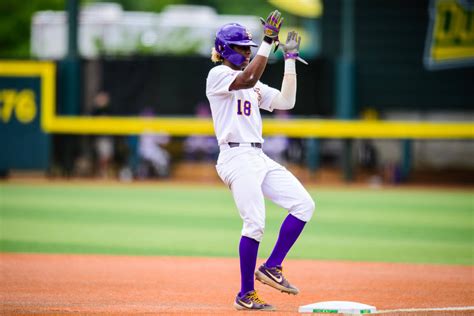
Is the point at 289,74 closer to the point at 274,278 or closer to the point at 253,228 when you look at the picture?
the point at 253,228

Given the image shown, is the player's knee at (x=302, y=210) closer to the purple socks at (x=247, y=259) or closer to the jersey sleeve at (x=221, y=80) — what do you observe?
the purple socks at (x=247, y=259)

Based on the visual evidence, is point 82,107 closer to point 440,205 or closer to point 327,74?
point 327,74

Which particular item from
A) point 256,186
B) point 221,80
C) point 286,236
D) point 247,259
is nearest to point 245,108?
point 221,80

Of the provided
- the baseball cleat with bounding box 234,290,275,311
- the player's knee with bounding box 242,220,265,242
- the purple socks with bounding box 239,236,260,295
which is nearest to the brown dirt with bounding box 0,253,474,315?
the baseball cleat with bounding box 234,290,275,311

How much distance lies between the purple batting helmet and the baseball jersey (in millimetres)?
98

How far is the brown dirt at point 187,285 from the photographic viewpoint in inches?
259

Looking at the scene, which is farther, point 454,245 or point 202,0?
point 202,0

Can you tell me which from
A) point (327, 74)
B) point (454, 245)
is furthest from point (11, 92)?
point (454, 245)

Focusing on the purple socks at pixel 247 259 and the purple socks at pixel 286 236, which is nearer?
the purple socks at pixel 247 259

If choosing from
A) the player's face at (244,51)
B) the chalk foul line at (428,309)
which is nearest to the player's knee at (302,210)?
the chalk foul line at (428,309)

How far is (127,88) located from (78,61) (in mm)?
1455

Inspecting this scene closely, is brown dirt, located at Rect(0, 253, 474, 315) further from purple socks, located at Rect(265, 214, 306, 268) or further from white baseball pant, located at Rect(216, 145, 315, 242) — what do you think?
white baseball pant, located at Rect(216, 145, 315, 242)

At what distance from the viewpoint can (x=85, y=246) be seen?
35.7ft

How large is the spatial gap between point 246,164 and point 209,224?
7.01 metres
